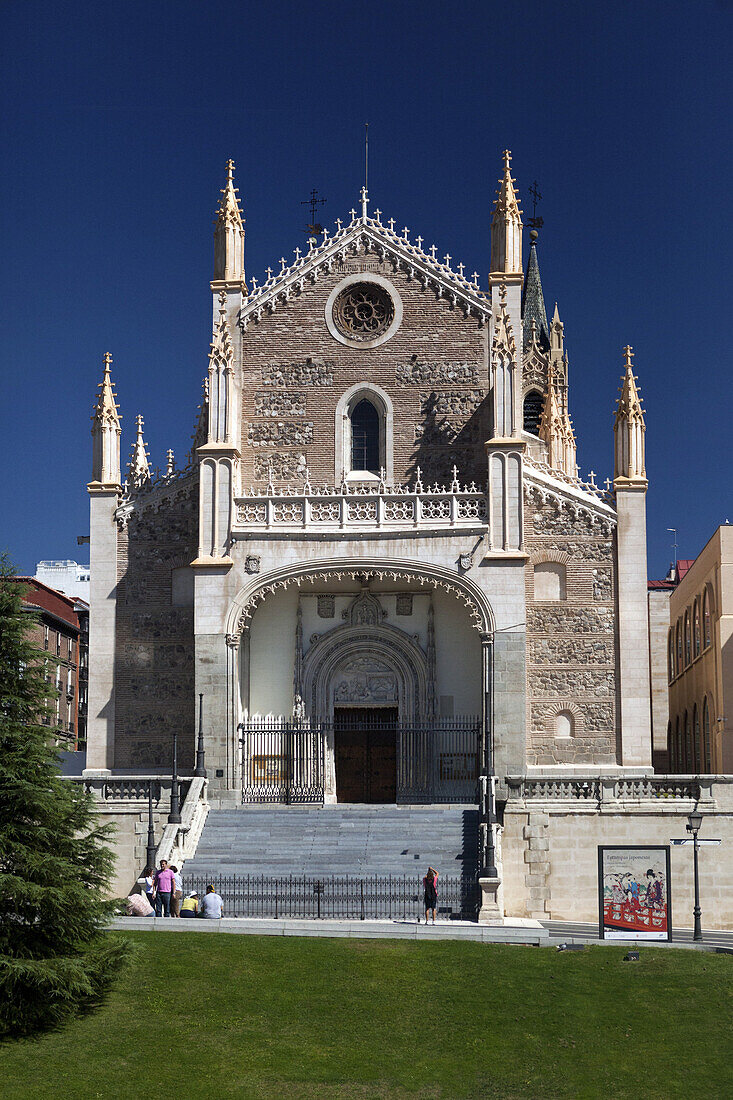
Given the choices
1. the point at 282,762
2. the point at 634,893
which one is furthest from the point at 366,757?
the point at 634,893

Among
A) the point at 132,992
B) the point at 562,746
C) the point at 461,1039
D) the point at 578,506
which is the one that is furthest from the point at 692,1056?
the point at 578,506

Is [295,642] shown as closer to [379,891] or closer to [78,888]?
[379,891]

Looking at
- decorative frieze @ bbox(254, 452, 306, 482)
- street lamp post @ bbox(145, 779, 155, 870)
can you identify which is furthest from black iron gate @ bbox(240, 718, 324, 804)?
decorative frieze @ bbox(254, 452, 306, 482)

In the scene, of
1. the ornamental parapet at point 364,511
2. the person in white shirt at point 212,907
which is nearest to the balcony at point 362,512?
the ornamental parapet at point 364,511

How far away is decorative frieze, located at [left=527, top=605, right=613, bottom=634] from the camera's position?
131 feet

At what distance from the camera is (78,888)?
2055 centimetres

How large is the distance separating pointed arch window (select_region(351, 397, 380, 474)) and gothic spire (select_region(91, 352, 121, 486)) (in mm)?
6736

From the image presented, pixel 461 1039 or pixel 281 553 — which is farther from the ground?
pixel 281 553

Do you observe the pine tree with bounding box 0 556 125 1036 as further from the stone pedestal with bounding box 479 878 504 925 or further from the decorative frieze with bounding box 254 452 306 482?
the decorative frieze with bounding box 254 452 306 482

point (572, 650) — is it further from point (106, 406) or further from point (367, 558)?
point (106, 406)

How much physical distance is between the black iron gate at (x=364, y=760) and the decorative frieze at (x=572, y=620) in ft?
10.1

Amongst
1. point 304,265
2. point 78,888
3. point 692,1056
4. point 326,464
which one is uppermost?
point 304,265

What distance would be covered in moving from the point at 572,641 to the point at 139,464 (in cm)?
1332

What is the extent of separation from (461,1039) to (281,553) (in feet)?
68.2
